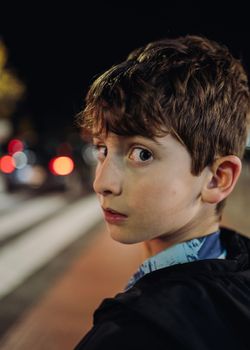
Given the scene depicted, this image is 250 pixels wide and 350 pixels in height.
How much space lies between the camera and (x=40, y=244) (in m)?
7.24

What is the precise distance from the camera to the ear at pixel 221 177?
131cm

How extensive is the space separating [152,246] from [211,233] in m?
0.17

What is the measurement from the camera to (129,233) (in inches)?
51.4

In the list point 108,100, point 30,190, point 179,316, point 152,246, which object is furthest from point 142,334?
point 30,190

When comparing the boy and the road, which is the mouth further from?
the road

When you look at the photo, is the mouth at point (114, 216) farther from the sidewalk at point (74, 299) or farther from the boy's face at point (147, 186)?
the sidewalk at point (74, 299)

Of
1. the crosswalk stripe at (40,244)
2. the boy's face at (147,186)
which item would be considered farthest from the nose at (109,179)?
the crosswalk stripe at (40,244)

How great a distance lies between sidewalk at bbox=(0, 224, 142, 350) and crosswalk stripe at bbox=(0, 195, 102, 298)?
1.51 ft

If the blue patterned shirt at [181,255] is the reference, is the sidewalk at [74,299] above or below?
below

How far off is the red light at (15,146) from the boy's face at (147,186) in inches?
551

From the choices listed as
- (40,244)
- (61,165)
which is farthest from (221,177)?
(61,165)

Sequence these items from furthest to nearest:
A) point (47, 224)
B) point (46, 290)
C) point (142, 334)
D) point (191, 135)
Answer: point (47, 224) < point (46, 290) < point (191, 135) < point (142, 334)

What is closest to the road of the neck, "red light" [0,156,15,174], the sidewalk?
the sidewalk

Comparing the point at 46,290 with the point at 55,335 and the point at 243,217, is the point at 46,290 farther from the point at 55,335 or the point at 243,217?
the point at 243,217
